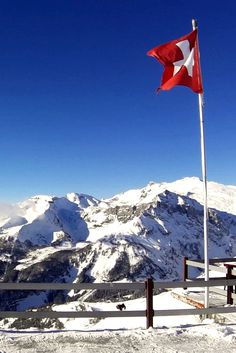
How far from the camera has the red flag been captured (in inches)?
725

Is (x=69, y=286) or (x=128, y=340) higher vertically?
(x=69, y=286)

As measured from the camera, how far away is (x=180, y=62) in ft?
61.0

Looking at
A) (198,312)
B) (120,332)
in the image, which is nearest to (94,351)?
(120,332)

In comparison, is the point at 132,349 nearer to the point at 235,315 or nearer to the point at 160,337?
the point at 160,337

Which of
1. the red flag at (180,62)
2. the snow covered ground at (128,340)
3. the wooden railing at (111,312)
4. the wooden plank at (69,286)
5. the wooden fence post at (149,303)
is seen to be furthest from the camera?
the red flag at (180,62)

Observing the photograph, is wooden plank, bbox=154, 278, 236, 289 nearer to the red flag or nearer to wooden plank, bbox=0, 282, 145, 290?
wooden plank, bbox=0, 282, 145, 290

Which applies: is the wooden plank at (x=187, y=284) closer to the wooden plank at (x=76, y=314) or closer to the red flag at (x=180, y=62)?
the wooden plank at (x=76, y=314)

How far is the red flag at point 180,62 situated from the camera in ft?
60.4

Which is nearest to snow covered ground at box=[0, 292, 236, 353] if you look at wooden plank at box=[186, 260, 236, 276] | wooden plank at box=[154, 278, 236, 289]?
wooden plank at box=[154, 278, 236, 289]

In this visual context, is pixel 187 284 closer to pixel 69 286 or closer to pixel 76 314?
pixel 76 314

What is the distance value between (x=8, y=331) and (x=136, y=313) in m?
4.05

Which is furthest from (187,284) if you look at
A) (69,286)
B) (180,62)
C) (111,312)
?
(180,62)

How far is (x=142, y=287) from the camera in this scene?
52.6 feet

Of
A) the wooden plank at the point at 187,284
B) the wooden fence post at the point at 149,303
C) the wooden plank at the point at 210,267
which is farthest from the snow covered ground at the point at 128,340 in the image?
the wooden plank at the point at 210,267
